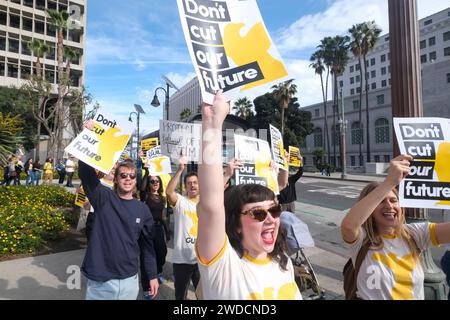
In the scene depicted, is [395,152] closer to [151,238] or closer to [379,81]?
[151,238]

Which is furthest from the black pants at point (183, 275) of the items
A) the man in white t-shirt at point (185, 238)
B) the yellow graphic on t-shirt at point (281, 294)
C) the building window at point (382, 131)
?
the building window at point (382, 131)

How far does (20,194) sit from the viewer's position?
948 cm

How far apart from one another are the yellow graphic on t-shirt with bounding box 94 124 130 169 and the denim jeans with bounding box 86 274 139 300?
1294 millimetres

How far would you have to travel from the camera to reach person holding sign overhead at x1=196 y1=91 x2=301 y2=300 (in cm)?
151

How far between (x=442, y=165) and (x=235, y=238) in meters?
1.83

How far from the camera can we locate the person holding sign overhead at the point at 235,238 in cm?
151

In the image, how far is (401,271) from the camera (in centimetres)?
203

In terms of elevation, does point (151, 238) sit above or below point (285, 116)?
below

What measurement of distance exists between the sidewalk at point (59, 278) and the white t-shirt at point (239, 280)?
2779 millimetres

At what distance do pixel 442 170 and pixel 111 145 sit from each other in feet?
10.8

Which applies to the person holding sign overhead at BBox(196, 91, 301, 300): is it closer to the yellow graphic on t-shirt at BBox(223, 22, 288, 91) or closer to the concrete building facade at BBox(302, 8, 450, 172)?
the yellow graphic on t-shirt at BBox(223, 22, 288, 91)

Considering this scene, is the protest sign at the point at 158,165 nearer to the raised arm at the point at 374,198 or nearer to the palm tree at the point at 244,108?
the raised arm at the point at 374,198

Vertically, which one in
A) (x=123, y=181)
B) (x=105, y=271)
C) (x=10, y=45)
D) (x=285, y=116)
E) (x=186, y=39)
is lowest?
(x=105, y=271)
